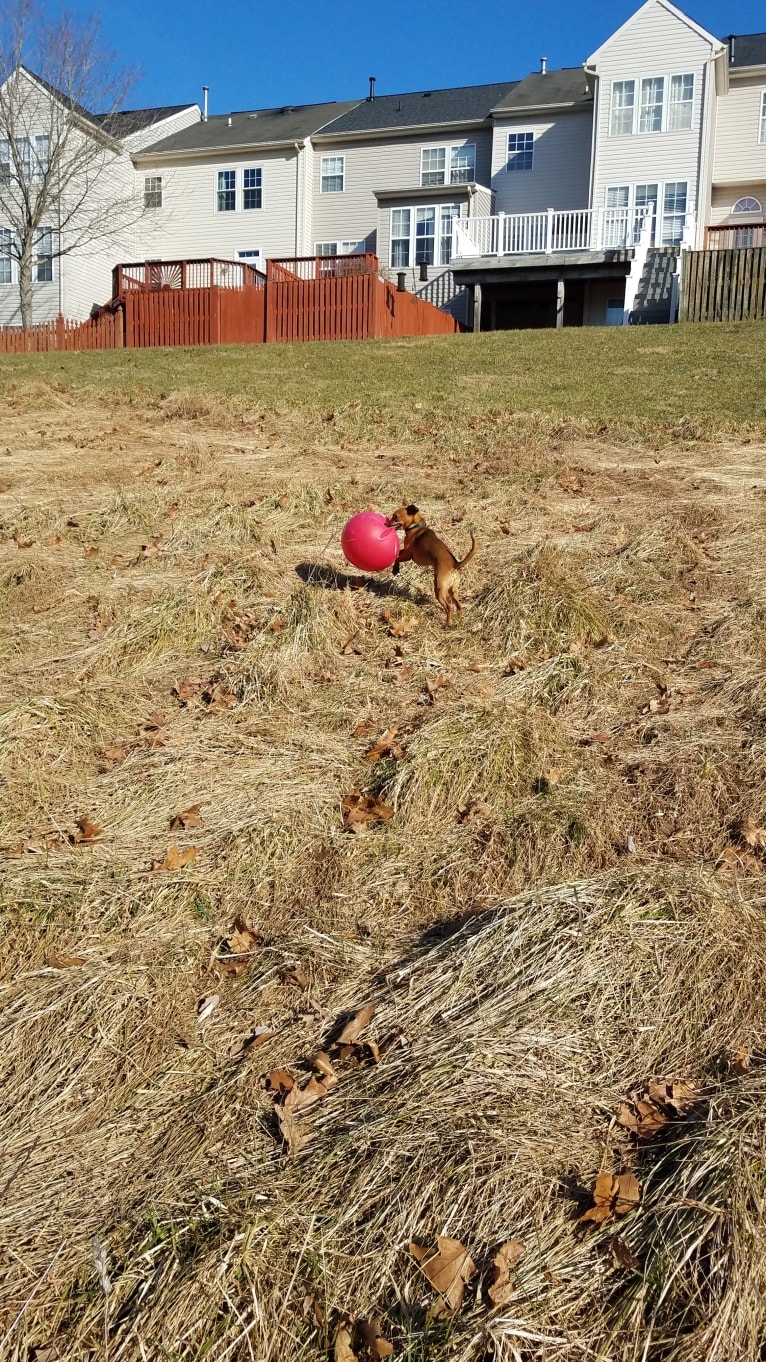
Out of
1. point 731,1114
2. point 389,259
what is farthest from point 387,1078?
point 389,259

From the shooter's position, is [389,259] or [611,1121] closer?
[611,1121]

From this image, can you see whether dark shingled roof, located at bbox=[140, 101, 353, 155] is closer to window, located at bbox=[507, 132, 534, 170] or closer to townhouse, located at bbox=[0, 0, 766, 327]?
townhouse, located at bbox=[0, 0, 766, 327]

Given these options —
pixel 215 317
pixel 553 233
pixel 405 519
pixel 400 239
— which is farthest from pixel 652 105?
pixel 405 519

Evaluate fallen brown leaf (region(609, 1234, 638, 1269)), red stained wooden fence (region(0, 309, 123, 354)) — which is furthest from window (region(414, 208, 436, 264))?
fallen brown leaf (region(609, 1234, 638, 1269))

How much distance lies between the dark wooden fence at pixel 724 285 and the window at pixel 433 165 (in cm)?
1368

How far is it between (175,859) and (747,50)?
3463cm

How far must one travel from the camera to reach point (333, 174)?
1336 inches

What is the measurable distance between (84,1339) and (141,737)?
9.36ft

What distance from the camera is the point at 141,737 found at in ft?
15.6

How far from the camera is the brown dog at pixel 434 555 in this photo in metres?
5.53

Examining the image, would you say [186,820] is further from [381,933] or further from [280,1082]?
[280,1082]

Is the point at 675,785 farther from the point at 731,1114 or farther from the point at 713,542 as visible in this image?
the point at 713,542

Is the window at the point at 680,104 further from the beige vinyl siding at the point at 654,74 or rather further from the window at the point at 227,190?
the window at the point at 227,190

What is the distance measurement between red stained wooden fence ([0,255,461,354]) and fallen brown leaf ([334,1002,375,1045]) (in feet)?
64.9
